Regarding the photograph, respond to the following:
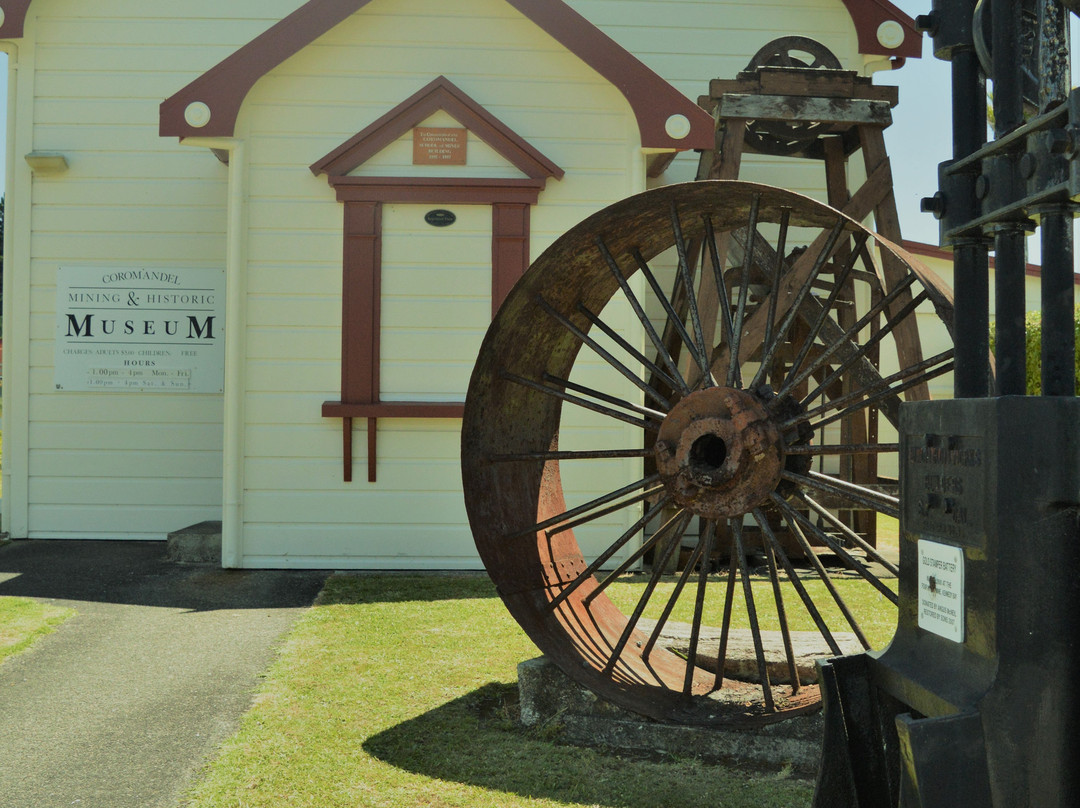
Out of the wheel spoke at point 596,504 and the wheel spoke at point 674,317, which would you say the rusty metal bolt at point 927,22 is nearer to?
the wheel spoke at point 674,317

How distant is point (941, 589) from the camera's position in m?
1.85

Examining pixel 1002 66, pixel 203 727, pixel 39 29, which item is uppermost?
pixel 39 29

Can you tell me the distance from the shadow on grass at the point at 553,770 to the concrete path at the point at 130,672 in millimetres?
857

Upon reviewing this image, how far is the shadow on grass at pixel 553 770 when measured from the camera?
12.6 feet

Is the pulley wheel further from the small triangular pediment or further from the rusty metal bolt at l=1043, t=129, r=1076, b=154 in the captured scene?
the rusty metal bolt at l=1043, t=129, r=1076, b=154

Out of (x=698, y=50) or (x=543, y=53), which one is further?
(x=698, y=50)

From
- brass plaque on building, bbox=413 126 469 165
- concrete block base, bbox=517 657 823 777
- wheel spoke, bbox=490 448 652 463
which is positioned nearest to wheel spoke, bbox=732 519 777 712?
concrete block base, bbox=517 657 823 777

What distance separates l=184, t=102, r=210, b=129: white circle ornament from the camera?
795cm

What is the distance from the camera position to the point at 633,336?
325 inches

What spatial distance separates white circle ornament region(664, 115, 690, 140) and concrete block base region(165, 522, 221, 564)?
15.8 feet

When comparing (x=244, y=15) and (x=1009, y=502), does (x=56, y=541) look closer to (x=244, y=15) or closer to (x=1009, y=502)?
(x=244, y=15)

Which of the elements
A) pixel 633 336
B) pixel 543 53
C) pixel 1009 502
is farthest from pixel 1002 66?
pixel 543 53

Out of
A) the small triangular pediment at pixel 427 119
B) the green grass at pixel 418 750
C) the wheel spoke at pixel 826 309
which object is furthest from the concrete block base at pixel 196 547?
the wheel spoke at pixel 826 309

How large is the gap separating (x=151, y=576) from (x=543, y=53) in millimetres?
5098
